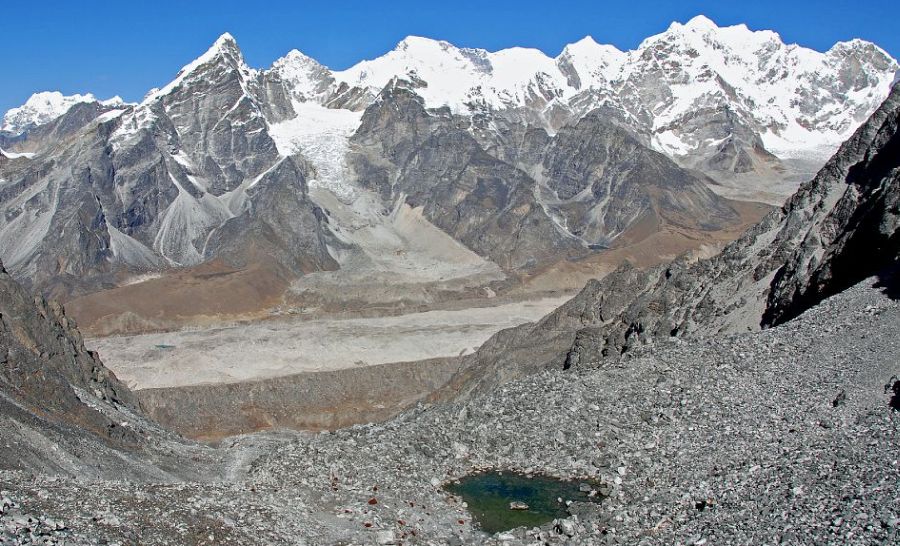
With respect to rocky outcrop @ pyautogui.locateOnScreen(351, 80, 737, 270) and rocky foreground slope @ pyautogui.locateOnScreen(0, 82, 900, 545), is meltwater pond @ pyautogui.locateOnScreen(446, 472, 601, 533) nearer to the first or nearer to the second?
rocky foreground slope @ pyautogui.locateOnScreen(0, 82, 900, 545)

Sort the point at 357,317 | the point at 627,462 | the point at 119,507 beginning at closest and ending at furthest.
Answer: the point at 119,507 < the point at 627,462 < the point at 357,317

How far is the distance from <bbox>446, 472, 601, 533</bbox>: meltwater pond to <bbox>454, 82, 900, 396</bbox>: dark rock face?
15119 mm

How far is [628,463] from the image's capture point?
83.9 ft

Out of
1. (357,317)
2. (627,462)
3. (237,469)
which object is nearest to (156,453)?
(237,469)

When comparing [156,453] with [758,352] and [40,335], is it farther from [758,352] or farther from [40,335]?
[758,352]

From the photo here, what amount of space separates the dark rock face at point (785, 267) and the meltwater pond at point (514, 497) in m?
15.1

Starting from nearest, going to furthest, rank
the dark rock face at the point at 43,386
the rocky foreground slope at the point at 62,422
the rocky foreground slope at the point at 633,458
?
the rocky foreground slope at the point at 633,458 → the rocky foreground slope at the point at 62,422 → the dark rock face at the point at 43,386

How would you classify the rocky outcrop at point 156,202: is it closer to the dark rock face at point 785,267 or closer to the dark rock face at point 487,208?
the dark rock face at point 487,208

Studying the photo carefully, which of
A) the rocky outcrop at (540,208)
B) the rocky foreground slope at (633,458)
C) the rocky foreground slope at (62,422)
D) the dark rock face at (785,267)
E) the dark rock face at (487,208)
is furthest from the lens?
the rocky outcrop at (540,208)

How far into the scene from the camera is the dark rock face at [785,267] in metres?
37.0

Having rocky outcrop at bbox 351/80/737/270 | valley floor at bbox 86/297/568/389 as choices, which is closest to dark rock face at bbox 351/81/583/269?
rocky outcrop at bbox 351/80/737/270

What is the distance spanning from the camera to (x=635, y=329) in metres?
46.9

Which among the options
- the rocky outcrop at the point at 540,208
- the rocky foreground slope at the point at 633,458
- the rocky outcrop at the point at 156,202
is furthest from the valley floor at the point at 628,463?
the rocky outcrop at the point at 540,208

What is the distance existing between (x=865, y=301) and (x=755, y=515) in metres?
14.5
